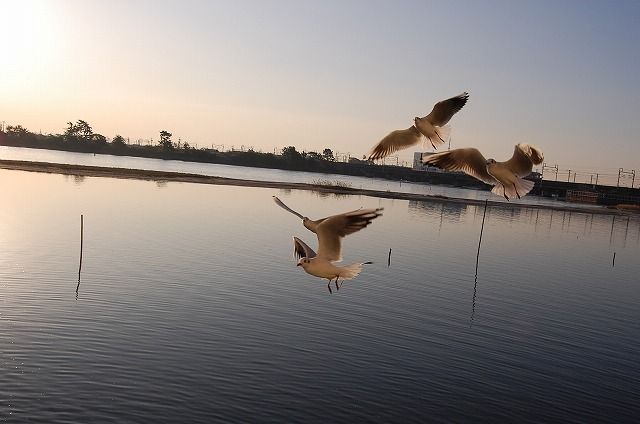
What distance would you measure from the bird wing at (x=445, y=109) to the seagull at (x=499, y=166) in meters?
0.54

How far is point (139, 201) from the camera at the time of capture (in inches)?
3061

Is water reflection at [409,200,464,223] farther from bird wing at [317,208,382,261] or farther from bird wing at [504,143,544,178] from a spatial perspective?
bird wing at [317,208,382,261]

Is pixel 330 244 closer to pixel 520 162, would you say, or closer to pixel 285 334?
pixel 520 162

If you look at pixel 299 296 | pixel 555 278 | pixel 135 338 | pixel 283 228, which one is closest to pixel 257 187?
pixel 283 228

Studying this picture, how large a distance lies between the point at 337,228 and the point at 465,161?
10.2 feet

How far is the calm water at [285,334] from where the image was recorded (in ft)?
65.4

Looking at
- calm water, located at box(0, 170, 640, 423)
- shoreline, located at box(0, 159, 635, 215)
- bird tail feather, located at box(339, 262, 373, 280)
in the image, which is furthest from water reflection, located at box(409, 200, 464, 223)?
bird tail feather, located at box(339, 262, 373, 280)

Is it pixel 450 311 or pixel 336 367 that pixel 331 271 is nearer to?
pixel 336 367

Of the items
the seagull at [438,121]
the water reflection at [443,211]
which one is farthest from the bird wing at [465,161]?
the water reflection at [443,211]

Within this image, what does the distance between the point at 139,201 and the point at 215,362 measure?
57991 mm

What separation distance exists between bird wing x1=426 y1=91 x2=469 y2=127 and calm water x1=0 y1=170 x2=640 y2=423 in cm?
1078

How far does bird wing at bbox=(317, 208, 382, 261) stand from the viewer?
8.74 metres

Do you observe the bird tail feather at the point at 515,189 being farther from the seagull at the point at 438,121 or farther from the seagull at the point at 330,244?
the seagull at the point at 330,244

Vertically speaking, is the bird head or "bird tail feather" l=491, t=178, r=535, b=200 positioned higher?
"bird tail feather" l=491, t=178, r=535, b=200
